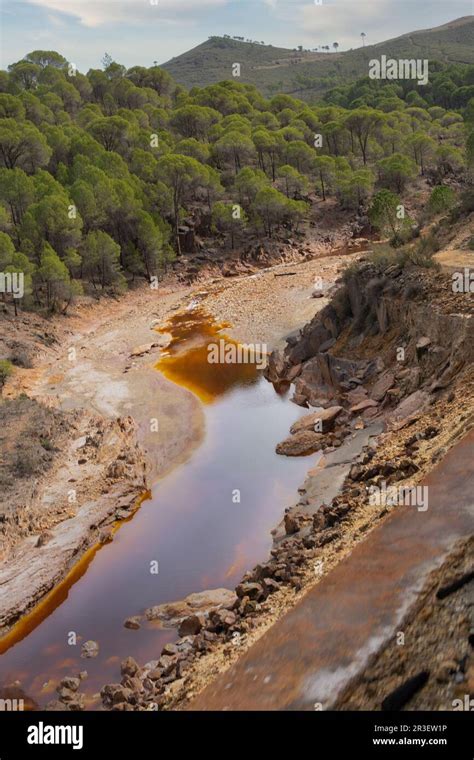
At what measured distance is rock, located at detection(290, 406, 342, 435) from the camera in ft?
78.3

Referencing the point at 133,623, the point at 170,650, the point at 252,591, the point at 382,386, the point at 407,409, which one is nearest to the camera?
the point at 170,650

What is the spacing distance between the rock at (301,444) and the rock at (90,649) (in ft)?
33.5

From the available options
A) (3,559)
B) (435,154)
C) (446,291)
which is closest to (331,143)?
(435,154)

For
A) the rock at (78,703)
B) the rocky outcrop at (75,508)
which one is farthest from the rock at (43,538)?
the rock at (78,703)

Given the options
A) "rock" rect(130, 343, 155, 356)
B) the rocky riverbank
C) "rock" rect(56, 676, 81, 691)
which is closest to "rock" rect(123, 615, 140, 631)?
the rocky riverbank

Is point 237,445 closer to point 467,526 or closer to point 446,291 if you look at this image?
point 446,291

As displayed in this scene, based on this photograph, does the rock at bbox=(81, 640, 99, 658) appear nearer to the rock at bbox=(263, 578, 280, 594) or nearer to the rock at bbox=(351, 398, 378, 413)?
the rock at bbox=(263, 578, 280, 594)

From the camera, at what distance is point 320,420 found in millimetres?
23891

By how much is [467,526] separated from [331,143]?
2768 inches

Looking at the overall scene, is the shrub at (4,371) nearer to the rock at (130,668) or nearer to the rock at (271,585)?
the rock at (130,668)

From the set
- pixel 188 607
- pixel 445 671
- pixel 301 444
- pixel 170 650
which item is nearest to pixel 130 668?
pixel 170 650

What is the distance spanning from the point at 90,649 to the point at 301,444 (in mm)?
10870

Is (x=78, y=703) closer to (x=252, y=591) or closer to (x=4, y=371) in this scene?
(x=252, y=591)

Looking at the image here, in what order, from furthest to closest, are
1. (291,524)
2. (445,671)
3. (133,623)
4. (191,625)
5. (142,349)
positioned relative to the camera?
(142,349) < (291,524) < (133,623) < (191,625) < (445,671)
